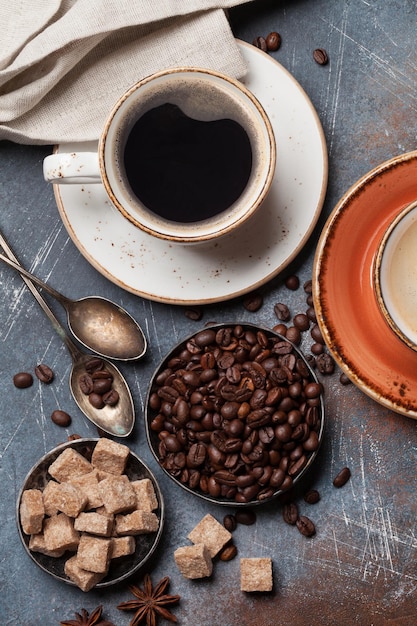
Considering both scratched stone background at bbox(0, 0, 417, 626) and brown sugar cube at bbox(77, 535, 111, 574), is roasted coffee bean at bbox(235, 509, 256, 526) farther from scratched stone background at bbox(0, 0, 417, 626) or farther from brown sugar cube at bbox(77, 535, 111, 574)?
brown sugar cube at bbox(77, 535, 111, 574)

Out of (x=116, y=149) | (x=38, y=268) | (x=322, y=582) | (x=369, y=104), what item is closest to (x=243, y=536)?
(x=322, y=582)

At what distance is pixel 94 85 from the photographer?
179cm

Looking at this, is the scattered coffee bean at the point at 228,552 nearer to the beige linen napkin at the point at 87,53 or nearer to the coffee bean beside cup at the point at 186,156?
the coffee bean beside cup at the point at 186,156

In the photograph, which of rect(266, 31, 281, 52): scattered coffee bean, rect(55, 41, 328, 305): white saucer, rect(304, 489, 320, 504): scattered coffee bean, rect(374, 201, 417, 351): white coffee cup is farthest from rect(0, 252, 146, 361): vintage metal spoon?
rect(266, 31, 281, 52): scattered coffee bean

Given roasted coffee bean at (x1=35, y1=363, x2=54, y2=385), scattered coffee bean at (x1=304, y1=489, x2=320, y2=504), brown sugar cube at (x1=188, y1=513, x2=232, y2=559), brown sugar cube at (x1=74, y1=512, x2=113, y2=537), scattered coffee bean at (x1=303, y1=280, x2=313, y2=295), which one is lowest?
brown sugar cube at (x1=188, y1=513, x2=232, y2=559)

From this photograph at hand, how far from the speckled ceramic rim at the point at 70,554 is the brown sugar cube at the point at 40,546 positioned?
0.02 metres

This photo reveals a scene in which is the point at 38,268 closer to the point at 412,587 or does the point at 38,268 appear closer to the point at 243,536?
the point at 243,536

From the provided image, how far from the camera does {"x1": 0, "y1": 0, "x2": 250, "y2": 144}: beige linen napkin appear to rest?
1.74 metres

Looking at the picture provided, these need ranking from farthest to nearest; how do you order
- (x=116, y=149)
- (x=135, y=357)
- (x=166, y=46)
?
1. (x=135, y=357)
2. (x=166, y=46)
3. (x=116, y=149)

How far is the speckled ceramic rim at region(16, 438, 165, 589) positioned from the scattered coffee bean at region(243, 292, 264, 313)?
0.47 m

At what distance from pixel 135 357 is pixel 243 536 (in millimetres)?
540

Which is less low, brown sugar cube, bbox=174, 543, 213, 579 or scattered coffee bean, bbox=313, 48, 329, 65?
scattered coffee bean, bbox=313, 48, 329, 65

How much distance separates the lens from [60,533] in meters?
1.83

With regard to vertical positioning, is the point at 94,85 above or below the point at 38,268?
above
